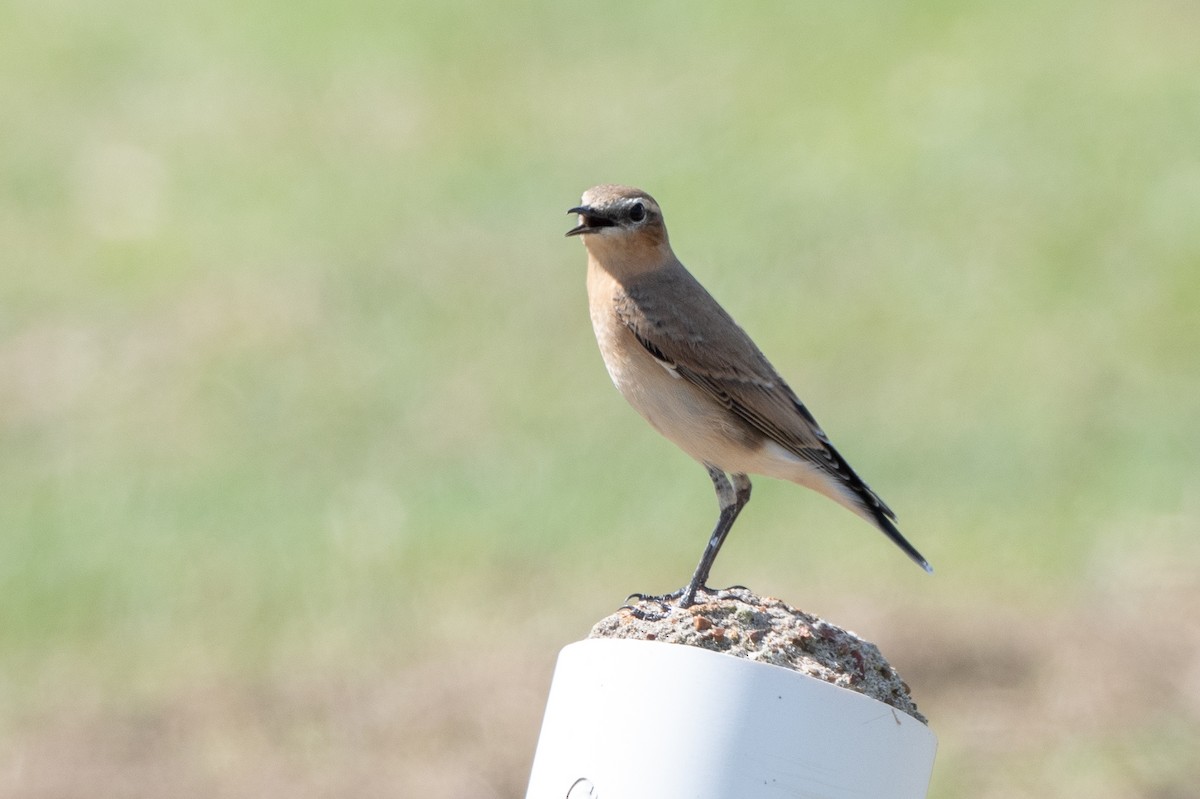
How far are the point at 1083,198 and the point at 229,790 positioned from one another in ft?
35.7

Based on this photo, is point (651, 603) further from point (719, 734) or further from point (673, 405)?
point (719, 734)

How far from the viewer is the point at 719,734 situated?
4.32 meters

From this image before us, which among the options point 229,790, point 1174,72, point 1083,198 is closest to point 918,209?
point 1083,198

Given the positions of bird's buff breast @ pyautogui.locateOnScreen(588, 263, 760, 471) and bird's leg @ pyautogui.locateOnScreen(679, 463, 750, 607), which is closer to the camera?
bird's leg @ pyautogui.locateOnScreen(679, 463, 750, 607)

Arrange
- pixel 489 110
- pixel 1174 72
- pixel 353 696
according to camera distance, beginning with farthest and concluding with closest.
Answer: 1. pixel 489 110
2. pixel 1174 72
3. pixel 353 696

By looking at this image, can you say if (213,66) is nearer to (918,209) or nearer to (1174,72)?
(918,209)

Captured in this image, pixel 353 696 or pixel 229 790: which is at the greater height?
pixel 353 696

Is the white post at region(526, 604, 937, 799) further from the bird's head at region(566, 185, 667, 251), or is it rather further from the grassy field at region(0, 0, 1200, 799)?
the grassy field at region(0, 0, 1200, 799)

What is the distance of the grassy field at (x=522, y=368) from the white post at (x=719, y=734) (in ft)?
20.9

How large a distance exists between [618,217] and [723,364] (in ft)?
2.35

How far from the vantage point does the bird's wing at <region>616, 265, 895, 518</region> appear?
7.02 metres

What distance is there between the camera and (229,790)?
11039 mm

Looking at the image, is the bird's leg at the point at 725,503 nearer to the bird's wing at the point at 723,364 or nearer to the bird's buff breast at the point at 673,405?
the bird's buff breast at the point at 673,405

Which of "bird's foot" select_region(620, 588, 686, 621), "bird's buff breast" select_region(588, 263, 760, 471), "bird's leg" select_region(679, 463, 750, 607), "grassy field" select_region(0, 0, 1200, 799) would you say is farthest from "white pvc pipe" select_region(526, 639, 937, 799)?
"grassy field" select_region(0, 0, 1200, 799)
